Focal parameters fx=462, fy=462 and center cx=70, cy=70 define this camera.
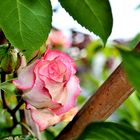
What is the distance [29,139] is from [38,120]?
5cm

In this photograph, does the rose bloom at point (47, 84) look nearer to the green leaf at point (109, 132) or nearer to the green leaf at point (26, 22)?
the green leaf at point (26, 22)

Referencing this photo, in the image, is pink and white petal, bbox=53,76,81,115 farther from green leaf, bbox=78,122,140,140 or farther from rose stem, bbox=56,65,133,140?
green leaf, bbox=78,122,140,140

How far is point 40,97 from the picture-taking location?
A: 668mm

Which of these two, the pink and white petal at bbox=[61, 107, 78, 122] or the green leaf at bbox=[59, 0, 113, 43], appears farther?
the pink and white petal at bbox=[61, 107, 78, 122]

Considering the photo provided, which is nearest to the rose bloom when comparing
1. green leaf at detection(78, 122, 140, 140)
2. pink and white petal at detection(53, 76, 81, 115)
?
pink and white petal at detection(53, 76, 81, 115)

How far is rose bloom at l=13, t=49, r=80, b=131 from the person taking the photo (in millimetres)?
670

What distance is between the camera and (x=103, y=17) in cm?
66

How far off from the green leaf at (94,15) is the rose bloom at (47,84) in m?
0.06

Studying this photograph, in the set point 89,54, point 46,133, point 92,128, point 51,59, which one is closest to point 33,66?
point 51,59

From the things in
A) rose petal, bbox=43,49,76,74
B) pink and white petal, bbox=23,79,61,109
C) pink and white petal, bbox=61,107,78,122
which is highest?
rose petal, bbox=43,49,76,74

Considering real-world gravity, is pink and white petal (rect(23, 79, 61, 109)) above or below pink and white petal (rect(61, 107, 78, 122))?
above

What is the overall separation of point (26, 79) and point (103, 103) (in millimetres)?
135

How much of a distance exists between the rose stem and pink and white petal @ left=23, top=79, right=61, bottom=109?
0.26 ft

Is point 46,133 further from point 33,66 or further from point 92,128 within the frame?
point 92,128
